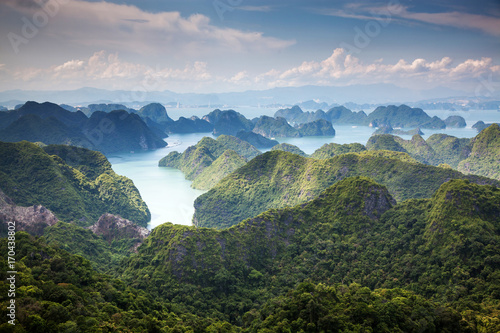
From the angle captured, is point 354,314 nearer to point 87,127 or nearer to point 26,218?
point 26,218

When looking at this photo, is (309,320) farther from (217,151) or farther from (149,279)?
(217,151)

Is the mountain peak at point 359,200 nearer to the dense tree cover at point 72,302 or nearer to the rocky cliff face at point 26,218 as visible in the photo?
the dense tree cover at point 72,302

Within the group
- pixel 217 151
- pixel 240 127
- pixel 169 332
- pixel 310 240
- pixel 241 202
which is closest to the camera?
pixel 169 332

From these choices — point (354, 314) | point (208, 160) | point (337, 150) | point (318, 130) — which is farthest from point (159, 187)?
point (318, 130)

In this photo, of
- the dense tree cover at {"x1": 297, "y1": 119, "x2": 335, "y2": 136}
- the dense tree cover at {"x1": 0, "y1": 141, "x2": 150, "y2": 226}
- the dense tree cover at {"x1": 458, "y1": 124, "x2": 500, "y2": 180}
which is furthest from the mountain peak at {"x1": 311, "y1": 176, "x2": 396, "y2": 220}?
the dense tree cover at {"x1": 297, "y1": 119, "x2": 335, "y2": 136}

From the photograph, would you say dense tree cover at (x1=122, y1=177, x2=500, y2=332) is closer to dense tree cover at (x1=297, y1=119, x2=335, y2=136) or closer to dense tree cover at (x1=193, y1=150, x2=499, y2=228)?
dense tree cover at (x1=193, y1=150, x2=499, y2=228)

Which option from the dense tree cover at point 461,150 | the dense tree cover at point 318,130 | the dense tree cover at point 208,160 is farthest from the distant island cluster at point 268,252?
the dense tree cover at point 318,130

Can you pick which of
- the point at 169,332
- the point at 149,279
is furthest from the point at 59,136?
the point at 169,332
